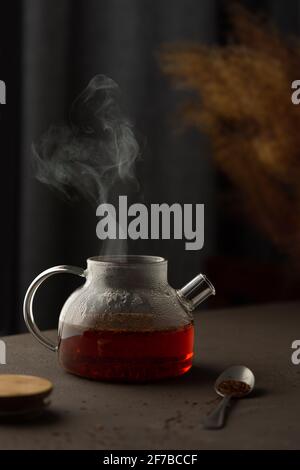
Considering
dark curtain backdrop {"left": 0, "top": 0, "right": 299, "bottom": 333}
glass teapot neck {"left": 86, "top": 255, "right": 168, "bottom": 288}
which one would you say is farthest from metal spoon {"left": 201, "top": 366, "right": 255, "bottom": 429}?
dark curtain backdrop {"left": 0, "top": 0, "right": 299, "bottom": 333}

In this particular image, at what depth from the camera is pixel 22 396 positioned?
774 mm

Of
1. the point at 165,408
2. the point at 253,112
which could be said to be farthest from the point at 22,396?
the point at 253,112

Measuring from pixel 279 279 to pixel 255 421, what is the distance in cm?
137

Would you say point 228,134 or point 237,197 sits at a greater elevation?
point 228,134

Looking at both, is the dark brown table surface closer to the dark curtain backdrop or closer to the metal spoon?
the metal spoon

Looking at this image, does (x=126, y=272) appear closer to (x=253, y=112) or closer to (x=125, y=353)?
(x=125, y=353)

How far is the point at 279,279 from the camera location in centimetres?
216

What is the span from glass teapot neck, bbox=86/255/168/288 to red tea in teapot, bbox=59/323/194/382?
Answer: 7 cm

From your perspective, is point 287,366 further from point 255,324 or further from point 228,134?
point 228,134

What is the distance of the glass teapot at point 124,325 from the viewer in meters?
0.92

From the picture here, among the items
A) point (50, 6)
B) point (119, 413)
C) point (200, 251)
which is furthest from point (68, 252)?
point (119, 413)

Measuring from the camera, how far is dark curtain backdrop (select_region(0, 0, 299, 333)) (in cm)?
200

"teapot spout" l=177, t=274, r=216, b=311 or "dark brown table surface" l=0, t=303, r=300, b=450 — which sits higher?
"teapot spout" l=177, t=274, r=216, b=311

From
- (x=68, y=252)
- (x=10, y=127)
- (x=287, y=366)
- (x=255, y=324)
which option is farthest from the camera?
(x=68, y=252)
